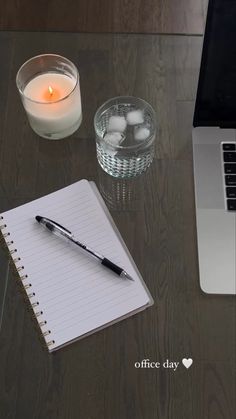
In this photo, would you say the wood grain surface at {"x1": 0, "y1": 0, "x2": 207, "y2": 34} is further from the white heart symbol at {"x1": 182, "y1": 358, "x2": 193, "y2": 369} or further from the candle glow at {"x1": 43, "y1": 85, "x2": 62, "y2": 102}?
the white heart symbol at {"x1": 182, "y1": 358, "x2": 193, "y2": 369}

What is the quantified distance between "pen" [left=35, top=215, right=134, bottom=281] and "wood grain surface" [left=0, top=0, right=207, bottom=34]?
0.39 metres

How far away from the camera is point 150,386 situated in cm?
75

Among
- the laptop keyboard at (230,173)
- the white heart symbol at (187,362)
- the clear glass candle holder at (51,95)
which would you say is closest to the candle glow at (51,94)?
the clear glass candle holder at (51,95)

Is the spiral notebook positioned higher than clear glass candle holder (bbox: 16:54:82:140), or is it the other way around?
clear glass candle holder (bbox: 16:54:82:140)

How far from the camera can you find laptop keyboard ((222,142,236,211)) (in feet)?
2.74

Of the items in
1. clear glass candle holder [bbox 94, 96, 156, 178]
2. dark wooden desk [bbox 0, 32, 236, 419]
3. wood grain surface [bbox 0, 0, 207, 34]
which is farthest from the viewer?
wood grain surface [bbox 0, 0, 207, 34]

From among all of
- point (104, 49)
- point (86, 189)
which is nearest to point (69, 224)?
point (86, 189)

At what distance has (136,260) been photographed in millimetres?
817

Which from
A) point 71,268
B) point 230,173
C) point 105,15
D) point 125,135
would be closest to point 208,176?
point 230,173

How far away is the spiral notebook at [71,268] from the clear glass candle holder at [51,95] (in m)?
0.10

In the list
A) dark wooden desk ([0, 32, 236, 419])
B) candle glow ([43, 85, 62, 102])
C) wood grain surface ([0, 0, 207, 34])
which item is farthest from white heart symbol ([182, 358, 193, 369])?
wood grain surface ([0, 0, 207, 34])

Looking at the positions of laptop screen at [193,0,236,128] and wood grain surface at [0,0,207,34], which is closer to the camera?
laptop screen at [193,0,236,128]

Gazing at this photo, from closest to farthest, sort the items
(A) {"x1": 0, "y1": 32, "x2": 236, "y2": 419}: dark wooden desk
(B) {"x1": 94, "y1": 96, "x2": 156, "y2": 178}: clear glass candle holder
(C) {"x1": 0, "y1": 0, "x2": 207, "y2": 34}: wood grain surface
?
1. (A) {"x1": 0, "y1": 32, "x2": 236, "y2": 419}: dark wooden desk
2. (B) {"x1": 94, "y1": 96, "x2": 156, "y2": 178}: clear glass candle holder
3. (C) {"x1": 0, "y1": 0, "x2": 207, "y2": 34}: wood grain surface

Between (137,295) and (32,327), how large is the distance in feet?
→ 0.48
